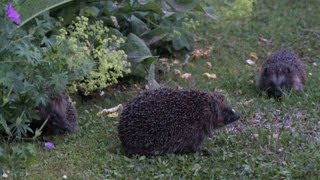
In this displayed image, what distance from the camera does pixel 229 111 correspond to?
6.13m

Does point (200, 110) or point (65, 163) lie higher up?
point (200, 110)

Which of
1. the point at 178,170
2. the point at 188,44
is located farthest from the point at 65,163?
the point at 188,44

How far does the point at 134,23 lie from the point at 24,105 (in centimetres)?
303

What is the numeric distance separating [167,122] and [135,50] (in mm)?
2026

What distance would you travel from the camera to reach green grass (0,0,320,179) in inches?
214

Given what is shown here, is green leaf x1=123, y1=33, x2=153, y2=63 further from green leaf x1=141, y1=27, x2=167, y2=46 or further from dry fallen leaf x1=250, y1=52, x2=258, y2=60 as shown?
dry fallen leaf x1=250, y1=52, x2=258, y2=60

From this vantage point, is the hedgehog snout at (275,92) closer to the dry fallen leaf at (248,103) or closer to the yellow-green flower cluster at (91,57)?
the dry fallen leaf at (248,103)

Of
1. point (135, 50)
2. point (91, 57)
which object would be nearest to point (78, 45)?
point (91, 57)

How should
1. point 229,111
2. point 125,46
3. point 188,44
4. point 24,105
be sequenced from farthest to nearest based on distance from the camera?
point 188,44 → point 125,46 → point 229,111 → point 24,105

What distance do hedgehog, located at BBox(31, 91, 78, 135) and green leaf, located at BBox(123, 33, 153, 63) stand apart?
4.63 ft

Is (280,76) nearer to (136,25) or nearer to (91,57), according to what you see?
(136,25)

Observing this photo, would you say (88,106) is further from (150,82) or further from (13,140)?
(13,140)

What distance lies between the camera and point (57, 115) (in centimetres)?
617

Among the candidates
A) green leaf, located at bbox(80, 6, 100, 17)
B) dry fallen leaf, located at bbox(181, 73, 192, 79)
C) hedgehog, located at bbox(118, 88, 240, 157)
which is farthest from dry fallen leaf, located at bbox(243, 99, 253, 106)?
green leaf, located at bbox(80, 6, 100, 17)
